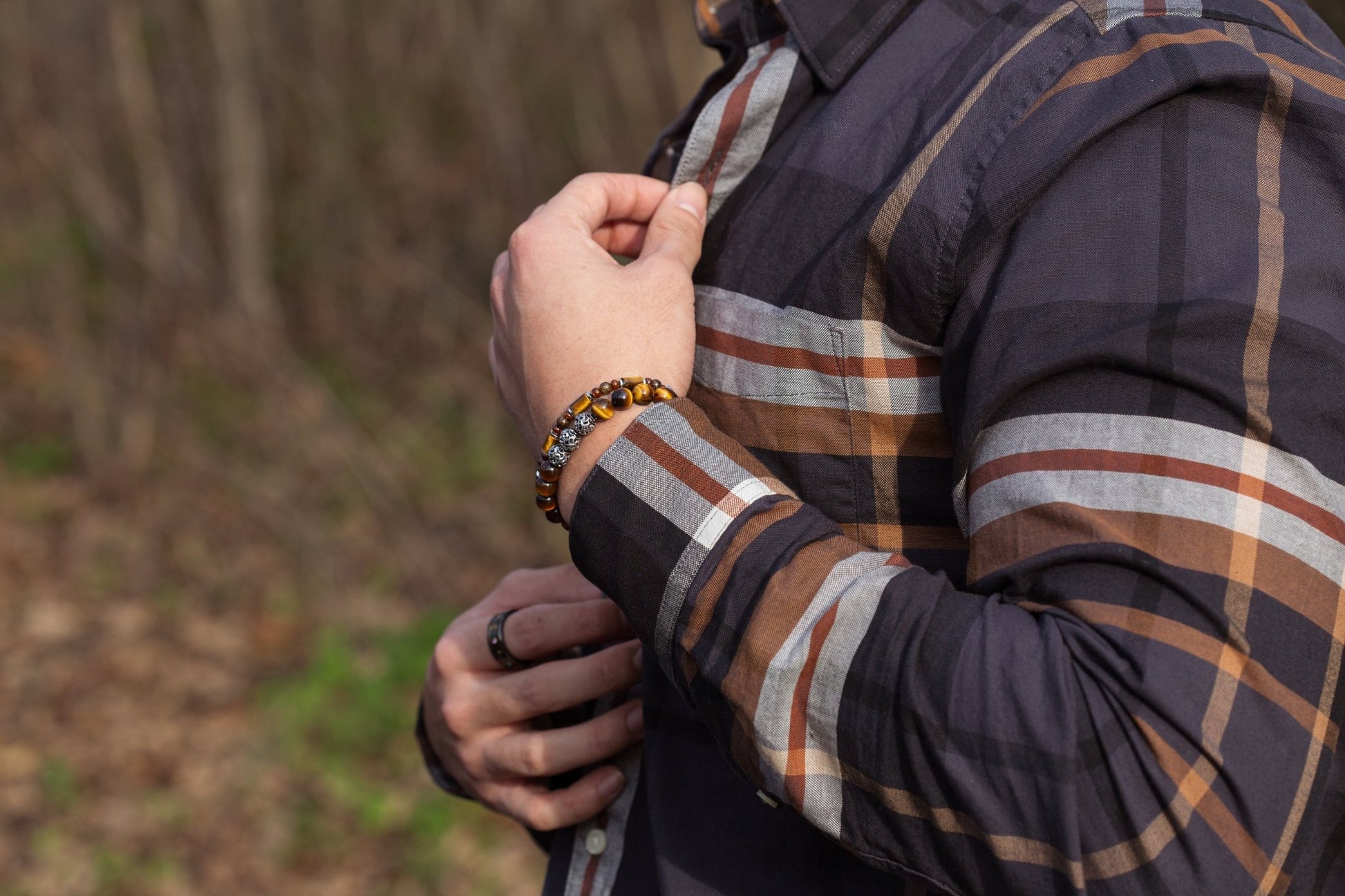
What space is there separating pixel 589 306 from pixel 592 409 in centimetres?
11

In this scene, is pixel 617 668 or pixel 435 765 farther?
pixel 435 765

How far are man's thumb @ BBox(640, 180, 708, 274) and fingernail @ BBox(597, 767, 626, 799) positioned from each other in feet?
1.92

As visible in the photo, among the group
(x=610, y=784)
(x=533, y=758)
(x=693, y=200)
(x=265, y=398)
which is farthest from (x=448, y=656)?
(x=265, y=398)

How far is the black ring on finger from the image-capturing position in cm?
141

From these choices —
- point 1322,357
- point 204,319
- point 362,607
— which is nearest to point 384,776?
point 362,607

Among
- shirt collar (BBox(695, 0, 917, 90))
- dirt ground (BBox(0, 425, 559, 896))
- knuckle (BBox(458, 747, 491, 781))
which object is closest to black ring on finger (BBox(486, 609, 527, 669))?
knuckle (BBox(458, 747, 491, 781))

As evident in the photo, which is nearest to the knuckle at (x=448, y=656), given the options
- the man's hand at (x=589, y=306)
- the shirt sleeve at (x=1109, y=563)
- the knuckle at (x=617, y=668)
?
the knuckle at (x=617, y=668)

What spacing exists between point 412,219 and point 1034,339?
589cm

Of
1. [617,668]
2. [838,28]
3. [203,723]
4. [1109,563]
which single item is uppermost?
[838,28]

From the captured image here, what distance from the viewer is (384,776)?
13.3 ft

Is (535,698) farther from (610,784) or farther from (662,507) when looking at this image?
(662,507)

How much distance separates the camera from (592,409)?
0.98 meters

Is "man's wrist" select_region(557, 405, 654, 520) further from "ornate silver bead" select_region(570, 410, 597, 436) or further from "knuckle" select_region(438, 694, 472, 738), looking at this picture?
"knuckle" select_region(438, 694, 472, 738)

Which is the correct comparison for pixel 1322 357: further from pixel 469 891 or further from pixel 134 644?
pixel 134 644
